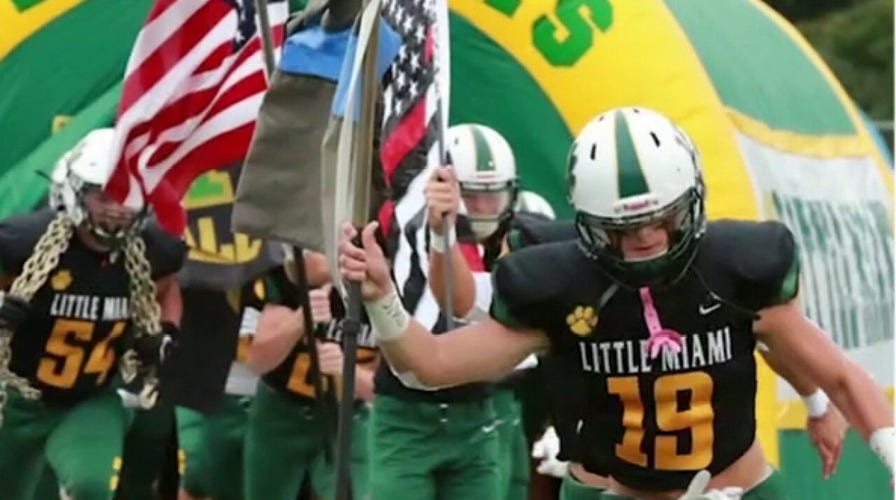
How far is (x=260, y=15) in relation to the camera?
7.18 m

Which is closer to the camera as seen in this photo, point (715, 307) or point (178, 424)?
point (715, 307)

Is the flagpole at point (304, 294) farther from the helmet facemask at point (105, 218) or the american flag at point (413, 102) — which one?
the helmet facemask at point (105, 218)

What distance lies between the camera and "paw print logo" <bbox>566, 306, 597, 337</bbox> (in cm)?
584

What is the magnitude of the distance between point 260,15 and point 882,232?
16.1ft

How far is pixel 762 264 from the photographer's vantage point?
5.80 m

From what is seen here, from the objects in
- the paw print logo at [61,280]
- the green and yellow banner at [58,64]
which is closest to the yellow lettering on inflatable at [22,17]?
the green and yellow banner at [58,64]

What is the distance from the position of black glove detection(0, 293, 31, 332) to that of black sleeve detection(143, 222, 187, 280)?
593mm

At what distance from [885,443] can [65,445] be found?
4147 mm

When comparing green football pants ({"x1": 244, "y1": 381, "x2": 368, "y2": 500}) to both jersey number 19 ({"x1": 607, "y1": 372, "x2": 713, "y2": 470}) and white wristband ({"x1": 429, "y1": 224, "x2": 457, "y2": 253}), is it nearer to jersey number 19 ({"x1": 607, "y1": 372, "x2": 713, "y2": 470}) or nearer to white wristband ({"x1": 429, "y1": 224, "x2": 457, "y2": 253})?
white wristband ({"x1": 429, "y1": 224, "x2": 457, "y2": 253})

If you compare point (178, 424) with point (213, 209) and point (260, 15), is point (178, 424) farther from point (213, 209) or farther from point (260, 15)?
point (260, 15)

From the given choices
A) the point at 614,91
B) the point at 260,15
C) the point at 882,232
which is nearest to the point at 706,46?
the point at 614,91

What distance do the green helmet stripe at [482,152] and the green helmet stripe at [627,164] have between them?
3639mm

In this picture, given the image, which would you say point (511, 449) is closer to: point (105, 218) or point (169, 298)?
point (169, 298)

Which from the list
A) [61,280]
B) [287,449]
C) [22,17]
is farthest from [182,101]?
[22,17]
